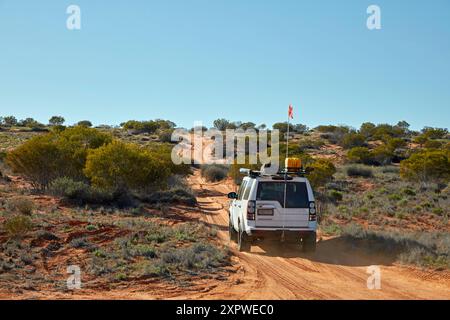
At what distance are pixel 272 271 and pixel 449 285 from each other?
3.59 metres

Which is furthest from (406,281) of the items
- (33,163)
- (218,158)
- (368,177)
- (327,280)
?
(218,158)

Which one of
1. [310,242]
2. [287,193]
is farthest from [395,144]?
[287,193]

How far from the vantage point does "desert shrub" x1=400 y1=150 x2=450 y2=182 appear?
36.7 meters

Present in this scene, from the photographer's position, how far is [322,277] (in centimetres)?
988

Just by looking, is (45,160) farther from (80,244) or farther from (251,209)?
(251,209)

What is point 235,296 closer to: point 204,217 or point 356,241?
point 356,241

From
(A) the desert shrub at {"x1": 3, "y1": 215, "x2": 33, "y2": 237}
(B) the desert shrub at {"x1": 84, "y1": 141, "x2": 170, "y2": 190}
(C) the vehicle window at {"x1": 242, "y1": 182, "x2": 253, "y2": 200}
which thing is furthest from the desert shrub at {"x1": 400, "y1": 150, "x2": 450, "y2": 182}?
(A) the desert shrub at {"x1": 3, "y1": 215, "x2": 33, "y2": 237}

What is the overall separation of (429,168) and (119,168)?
2486 centimetres

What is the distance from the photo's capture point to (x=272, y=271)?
33.7ft

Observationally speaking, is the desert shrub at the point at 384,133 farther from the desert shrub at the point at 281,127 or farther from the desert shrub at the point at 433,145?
the desert shrub at the point at 281,127

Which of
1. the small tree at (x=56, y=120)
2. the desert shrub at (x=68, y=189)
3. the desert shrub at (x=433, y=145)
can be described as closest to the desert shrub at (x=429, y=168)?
the desert shrub at (x=433, y=145)

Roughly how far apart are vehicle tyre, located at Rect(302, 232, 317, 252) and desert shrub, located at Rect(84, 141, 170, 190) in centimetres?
1469

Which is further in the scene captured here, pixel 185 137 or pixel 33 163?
pixel 185 137

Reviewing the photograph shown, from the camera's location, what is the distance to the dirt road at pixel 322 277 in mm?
8398
